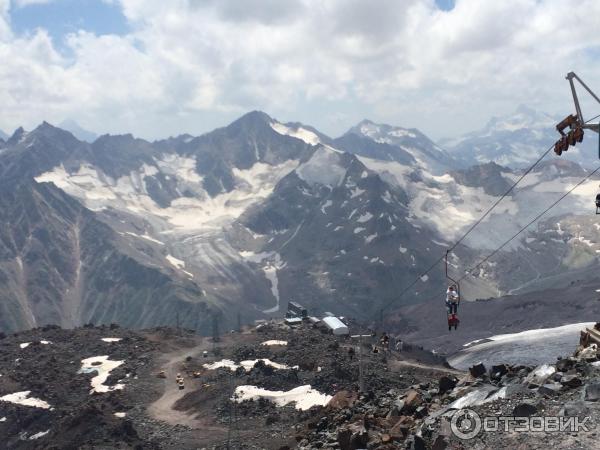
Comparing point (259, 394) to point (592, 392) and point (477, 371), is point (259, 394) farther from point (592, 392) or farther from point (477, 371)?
point (592, 392)

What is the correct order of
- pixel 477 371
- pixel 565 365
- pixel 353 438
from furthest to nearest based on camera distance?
pixel 477 371, pixel 565 365, pixel 353 438

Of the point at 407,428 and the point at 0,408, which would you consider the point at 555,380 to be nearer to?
the point at 407,428

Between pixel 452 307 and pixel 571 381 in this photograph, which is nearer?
pixel 571 381

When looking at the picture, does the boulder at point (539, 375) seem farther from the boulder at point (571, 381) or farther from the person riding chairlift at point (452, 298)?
the person riding chairlift at point (452, 298)

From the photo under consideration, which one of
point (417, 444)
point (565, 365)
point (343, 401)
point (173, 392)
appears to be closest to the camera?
point (417, 444)

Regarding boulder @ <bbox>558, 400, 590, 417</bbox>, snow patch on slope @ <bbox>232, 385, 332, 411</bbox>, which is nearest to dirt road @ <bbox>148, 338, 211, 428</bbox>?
snow patch on slope @ <bbox>232, 385, 332, 411</bbox>

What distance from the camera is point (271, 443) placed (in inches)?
2466

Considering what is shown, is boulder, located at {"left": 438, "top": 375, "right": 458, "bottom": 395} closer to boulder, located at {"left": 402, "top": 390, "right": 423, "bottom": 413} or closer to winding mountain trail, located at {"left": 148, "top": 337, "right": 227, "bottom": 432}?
boulder, located at {"left": 402, "top": 390, "right": 423, "bottom": 413}

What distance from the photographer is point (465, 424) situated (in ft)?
97.2

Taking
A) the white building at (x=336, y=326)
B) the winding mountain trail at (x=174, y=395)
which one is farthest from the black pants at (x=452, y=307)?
the white building at (x=336, y=326)

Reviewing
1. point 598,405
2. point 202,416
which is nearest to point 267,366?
point 202,416

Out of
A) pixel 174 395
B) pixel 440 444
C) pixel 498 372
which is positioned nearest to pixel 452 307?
pixel 498 372

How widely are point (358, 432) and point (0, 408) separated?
7925cm

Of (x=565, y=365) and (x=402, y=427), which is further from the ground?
(x=565, y=365)
